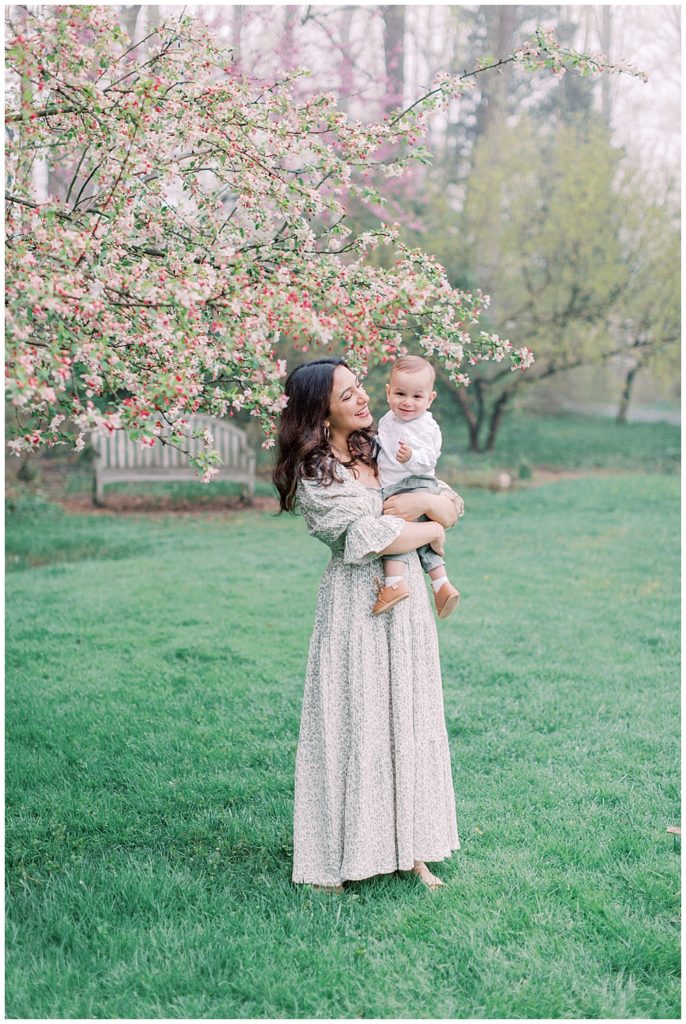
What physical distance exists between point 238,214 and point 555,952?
3.08 metres

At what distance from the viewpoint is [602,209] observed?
578 inches

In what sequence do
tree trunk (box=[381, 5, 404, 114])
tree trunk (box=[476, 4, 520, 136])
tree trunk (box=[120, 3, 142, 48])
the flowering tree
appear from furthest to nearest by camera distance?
1. tree trunk (box=[476, 4, 520, 136])
2. tree trunk (box=[381, 5, 404, 114])
3. tree trunk (box=[120, 3, 142, 48])
4. the flowering tree

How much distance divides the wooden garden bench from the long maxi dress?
8594 millimetres

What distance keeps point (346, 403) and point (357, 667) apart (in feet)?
2.97

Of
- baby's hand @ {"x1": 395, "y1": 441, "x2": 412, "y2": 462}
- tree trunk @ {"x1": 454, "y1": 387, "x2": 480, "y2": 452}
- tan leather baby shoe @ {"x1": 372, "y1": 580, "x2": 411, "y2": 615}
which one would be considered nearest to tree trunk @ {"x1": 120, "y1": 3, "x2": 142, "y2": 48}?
tree trunk @ {"x1": 454, "y1": 387, "x2": 480, "y2": 452}

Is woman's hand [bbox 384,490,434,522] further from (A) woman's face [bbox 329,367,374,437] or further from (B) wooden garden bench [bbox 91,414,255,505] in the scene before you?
(B) wooden garden bench [bbox 91,414,255,505]

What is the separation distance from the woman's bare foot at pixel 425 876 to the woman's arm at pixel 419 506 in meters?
1.16

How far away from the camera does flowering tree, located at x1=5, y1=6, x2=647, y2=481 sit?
2.65 meters

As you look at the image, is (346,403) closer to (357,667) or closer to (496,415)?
(357,667)

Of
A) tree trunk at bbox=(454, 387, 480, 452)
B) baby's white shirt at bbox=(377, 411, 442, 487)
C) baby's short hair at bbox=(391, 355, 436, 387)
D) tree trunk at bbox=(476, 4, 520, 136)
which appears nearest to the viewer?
baby's short hair at bbox=(391, 355, 436, 387)

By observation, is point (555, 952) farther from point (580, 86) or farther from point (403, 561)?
point (580, 86)

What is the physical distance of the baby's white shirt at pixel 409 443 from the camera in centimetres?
323

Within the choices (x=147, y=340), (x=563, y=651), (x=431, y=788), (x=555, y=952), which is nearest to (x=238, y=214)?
(x=147, y=340)

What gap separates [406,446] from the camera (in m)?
3.18
